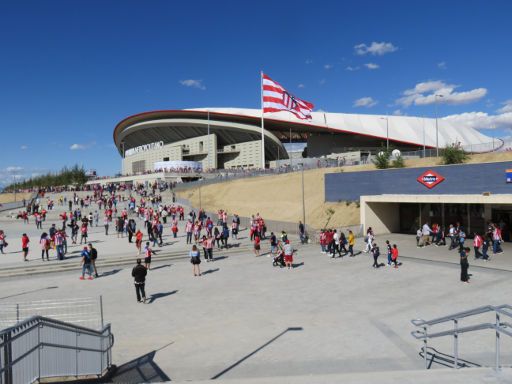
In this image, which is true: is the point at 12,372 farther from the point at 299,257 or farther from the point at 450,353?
the point at 299,257

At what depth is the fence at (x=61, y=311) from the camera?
949 cm

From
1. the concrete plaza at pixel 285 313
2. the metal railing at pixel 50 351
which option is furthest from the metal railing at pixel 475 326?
the metal railing at pixel 50 351

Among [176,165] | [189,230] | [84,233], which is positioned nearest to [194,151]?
[176,165]

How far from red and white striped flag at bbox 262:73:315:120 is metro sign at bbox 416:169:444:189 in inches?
895

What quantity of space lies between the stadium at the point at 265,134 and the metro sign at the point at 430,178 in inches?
1745

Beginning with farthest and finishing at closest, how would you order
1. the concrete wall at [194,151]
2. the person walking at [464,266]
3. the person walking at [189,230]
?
the concrete wall at [194,151]
the person walking at [189,230]
the person walking at [464,266]

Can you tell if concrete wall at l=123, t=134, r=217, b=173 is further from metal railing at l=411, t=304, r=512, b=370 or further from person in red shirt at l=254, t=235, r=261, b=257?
metal railing at l=411, t=304, r=512, b=370

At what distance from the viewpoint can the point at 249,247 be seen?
20828 millimetres

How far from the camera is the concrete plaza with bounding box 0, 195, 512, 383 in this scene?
7.02 m

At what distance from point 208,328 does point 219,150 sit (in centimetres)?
6850

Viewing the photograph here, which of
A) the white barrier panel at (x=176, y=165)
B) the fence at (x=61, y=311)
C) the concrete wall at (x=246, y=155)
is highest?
the concrete wall at (x=246, y=155)

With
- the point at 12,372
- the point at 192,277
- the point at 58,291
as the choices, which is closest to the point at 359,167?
the point at 192,277

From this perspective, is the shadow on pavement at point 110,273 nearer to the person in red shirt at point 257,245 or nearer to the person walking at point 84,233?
the person in red shirt at point 257,245

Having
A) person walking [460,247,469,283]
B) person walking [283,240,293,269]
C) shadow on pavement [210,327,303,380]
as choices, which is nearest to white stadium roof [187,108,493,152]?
person walking [283,240,293,269]
